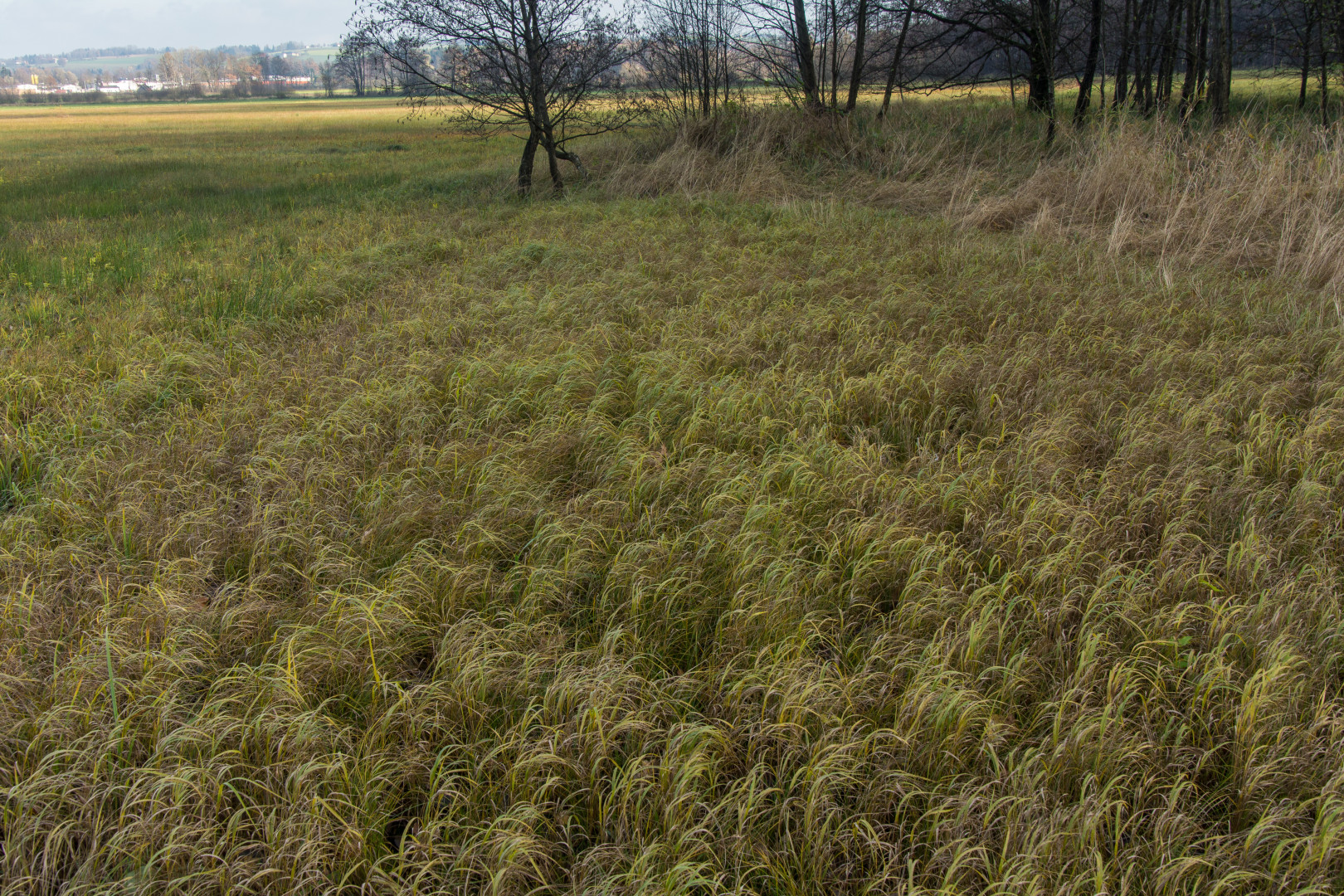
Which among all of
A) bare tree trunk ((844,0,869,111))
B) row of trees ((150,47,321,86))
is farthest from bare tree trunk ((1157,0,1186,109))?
row of trees ((150,47,321,86))

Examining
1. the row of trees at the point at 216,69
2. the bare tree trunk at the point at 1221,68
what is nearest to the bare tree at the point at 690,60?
the bare tree trunk at the point at 1221,68

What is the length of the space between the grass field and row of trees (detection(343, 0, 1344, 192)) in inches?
315

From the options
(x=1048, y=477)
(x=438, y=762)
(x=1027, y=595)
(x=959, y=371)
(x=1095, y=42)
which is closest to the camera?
(x=438, y=762)

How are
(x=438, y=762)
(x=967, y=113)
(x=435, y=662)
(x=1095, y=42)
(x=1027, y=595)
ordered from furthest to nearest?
(x=967, y=113) → (x=1095, y=42) → (x=1027, y=595) → (x=435, y=662) → (x=438, y=762)

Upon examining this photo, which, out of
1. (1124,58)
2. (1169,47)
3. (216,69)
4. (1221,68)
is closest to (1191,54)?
(1124,58)

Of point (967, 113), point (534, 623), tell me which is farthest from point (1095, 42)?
point (534, 623)

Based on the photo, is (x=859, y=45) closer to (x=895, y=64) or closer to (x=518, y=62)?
(x=895, y=64)

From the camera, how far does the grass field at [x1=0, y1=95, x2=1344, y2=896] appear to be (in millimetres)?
2045

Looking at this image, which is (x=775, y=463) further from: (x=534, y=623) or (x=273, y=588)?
(x=273, y=588)

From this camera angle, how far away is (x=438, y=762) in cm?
221

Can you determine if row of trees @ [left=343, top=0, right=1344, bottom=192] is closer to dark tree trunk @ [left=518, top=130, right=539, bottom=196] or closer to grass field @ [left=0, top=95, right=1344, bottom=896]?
dark tree trunk @ [left=518, top=130, right=539, bottom=196]

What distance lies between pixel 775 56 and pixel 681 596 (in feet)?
52.2

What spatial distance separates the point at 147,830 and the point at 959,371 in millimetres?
4618

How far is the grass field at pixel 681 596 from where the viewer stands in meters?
2.04
